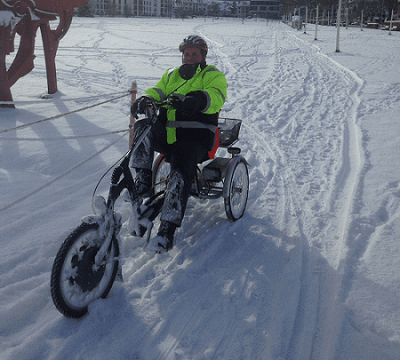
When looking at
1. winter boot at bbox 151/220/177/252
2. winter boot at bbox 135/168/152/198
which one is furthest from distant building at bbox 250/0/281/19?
winter boot at bbox 151/220/177/252

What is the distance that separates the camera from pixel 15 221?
11.5 ft

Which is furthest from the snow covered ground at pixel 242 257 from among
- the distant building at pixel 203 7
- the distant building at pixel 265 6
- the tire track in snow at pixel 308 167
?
the distant building at pixel 265 6

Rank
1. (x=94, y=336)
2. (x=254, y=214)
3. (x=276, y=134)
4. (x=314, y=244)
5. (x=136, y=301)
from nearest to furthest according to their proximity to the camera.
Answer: (x=94, y=336), (x=136, y=301), (x=314, y=244), (x=254, y=214), (x=276, y=134)

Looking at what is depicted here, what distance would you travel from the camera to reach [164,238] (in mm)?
2906

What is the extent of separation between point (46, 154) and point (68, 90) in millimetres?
4760

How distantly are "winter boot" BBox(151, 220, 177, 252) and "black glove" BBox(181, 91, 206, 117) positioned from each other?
0.83 meters

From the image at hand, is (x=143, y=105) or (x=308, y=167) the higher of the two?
(x=143, y=105)

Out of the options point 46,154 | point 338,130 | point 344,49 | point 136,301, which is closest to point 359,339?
point 136,301

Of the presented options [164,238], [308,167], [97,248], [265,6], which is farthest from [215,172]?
[265,6]

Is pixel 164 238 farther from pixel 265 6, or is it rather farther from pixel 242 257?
pixel 265 6

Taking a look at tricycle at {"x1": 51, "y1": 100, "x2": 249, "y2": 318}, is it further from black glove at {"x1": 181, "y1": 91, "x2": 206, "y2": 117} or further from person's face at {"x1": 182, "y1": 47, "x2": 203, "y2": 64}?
person's face at {"x1": 182, "y1": 47, "x2": 203, "y2": 64}

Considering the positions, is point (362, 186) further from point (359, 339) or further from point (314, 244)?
point (359, 339)

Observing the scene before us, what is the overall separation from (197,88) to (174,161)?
27.5 inches

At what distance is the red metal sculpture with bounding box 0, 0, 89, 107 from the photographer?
718 centimetres
